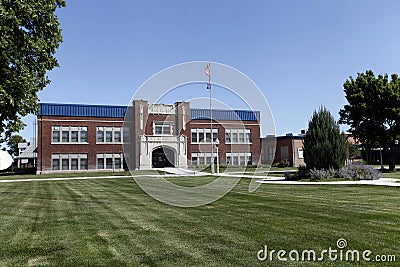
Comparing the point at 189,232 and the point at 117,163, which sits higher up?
the point at 117,163

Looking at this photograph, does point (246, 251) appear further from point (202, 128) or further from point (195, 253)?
point (202, 128)

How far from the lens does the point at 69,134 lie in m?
48.4

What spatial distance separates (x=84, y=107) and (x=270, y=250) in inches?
1860

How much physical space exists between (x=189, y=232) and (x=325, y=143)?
18.5 metres

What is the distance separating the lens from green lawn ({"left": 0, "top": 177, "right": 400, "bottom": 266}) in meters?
5.83

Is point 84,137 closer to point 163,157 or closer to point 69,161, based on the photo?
point 69,161

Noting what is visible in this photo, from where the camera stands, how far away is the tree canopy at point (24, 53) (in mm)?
13133

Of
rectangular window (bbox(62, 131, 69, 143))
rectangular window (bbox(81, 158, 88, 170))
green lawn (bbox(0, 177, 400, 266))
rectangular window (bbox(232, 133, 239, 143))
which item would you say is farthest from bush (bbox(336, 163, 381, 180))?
rectangular window (bbox(62, 131, 69, 143))

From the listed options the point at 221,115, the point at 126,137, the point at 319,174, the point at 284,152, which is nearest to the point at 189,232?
the point at 319,174

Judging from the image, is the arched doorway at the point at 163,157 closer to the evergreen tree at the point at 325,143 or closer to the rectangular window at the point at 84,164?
the rectangular window at the point at 84,164

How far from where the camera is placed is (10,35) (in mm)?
13375

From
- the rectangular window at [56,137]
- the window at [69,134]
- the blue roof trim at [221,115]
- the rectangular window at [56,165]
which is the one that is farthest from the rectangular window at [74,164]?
the blue roof trim at [221,115]

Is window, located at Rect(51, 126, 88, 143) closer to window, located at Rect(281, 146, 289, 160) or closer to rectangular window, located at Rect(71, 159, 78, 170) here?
rectangular window, located at Rect(71, 159, 78, 170)

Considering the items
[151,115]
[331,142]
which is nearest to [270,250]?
[331,142]
